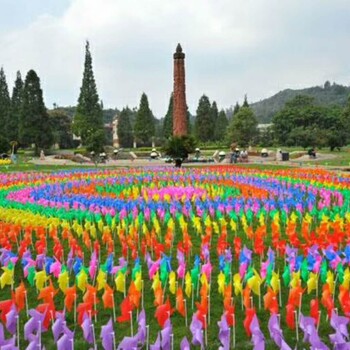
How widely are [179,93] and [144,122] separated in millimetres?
31810

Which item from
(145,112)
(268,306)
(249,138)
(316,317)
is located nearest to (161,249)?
(268,306)

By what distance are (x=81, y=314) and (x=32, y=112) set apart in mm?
57969

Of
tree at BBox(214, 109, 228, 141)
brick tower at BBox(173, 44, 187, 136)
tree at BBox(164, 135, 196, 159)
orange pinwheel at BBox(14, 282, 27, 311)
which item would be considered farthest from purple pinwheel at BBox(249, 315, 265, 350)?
tree at BBox(214, 109, 228, 141)

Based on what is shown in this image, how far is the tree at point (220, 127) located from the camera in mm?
90688

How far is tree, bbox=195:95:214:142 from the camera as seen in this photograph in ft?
288

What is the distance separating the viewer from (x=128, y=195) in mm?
19156

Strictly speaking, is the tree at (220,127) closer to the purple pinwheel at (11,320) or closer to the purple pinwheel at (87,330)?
the purple pinwheel at (11,320)

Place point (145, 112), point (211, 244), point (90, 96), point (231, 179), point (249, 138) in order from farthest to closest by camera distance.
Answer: point (145, 112) → point (249, 138) → point (90, 96) → point (231, 179) → point (211, 244)

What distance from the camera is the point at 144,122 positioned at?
87.4 meters

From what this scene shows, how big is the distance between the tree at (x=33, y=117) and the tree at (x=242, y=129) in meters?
26.3

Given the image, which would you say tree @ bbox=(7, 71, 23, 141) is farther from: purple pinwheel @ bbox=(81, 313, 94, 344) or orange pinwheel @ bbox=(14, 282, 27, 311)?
purple pinwheel @ bbox=(81, 313, 94, 344)

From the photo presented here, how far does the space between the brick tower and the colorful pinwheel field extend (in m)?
36.1

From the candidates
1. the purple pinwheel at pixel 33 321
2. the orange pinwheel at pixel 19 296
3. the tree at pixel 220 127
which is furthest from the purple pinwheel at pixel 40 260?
the tree at pixel 220 127

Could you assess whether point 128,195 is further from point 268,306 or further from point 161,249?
point 268,306
